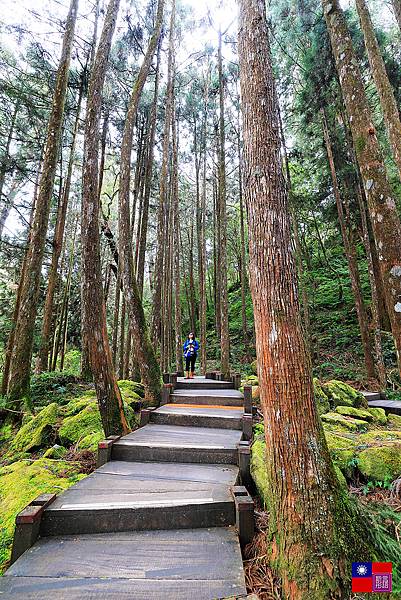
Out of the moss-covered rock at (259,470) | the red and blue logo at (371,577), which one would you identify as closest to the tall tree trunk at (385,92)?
the moss-covered rock at (259,470)

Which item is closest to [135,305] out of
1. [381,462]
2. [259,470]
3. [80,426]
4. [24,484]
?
[80,426]

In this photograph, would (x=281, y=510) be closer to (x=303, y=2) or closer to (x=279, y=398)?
(x=279, y=398)

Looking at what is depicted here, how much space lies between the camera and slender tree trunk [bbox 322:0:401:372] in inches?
115

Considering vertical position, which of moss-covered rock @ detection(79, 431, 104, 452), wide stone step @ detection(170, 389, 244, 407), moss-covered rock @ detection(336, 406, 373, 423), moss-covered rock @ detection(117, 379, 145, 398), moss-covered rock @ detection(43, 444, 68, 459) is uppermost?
moss-covered rock @ detection(117, 379, 145, 398)

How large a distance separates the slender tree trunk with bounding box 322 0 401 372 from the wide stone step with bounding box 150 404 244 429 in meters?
2.64

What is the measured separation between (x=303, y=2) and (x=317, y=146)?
15.3 ft

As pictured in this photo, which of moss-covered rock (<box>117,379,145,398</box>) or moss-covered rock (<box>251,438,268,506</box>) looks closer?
moss-covered rock (<box>251,438,268,506</box>)

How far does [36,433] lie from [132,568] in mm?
3841

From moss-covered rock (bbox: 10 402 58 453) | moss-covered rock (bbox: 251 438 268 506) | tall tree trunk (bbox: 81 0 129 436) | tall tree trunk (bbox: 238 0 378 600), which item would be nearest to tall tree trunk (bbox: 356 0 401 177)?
tall tree trunk (bbox: 238 0 378 600)

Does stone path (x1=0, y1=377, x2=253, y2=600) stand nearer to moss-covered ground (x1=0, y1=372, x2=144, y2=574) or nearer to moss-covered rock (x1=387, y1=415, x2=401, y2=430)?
moss-covered ground (x1=0, y1=372, x2=144, y2=574)

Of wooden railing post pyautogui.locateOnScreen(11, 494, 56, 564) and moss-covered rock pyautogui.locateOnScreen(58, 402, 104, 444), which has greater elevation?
moss-covered rock pyautogui.locateOnScreen(58, 402, 104, 444)

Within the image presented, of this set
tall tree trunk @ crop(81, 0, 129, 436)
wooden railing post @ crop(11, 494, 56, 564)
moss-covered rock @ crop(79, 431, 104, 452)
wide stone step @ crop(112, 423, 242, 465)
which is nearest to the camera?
wooden railing post @ crop(11, 494, 56, 564)

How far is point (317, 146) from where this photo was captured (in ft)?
43.4

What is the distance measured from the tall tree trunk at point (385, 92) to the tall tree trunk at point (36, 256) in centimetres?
593
